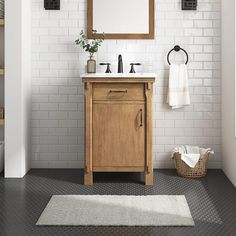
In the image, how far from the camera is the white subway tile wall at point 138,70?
18.1ft

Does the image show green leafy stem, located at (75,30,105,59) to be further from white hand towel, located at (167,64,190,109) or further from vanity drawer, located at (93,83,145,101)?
white hand towel, located at (167,64,190,109)

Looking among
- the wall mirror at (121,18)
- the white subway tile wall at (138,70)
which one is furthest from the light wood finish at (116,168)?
the wall mirror at (121,18)

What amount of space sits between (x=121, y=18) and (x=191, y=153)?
1642 mm

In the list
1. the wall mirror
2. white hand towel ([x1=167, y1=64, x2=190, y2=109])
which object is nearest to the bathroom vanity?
white hand towel ([x1=167, y1=64, x2=190, y2=109])

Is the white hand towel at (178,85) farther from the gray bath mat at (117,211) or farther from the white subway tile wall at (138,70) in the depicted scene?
the gray bath mat at (117,211)

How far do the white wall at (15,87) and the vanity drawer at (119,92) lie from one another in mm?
854

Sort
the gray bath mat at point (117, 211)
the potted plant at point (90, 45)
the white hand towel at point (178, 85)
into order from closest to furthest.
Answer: the gray bath mat at point (117, 211) → the potted plant at point (90, 45) → the white hand towel at point (178, 85)

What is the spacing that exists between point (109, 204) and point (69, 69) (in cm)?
199

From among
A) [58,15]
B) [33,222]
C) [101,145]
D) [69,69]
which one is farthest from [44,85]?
[33,222]

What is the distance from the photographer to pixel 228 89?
5.12m

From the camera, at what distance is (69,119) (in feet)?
18.4

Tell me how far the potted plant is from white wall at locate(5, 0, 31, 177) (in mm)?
636

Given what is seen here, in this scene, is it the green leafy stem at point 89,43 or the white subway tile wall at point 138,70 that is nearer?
the green leafy stem at point 89,43

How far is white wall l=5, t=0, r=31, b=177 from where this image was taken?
5.00 metres
